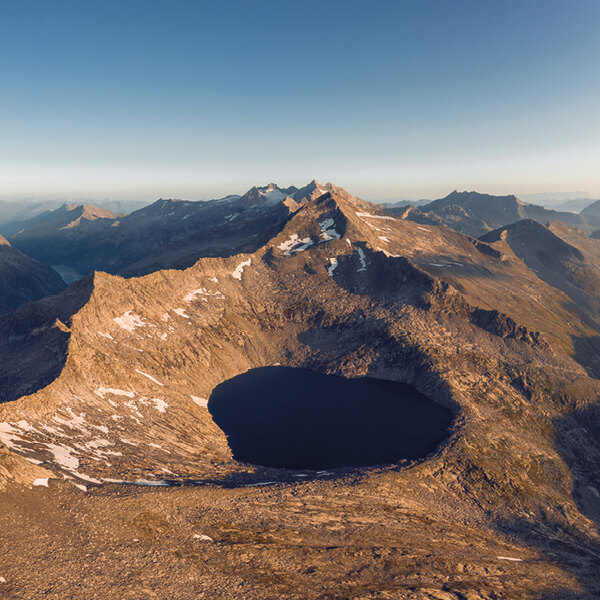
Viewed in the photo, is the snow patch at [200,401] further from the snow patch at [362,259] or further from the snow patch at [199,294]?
the snow patch at [362,259]

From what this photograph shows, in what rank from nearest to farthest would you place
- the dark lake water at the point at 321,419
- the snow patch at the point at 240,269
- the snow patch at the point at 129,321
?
the dark lake water at the point at 321,419
the snow patch at the point at 129,321
the snow patch at the point at 240,269

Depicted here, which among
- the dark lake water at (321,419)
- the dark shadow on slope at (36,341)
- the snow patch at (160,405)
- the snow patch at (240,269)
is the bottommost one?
the dark lake water at (321,419)

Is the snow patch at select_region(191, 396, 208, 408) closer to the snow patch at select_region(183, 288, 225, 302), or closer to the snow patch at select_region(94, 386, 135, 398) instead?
the snow patch at select_region(94, 386, 135, 398)

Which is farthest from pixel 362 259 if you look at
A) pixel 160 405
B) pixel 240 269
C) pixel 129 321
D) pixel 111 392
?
pixel 111 392

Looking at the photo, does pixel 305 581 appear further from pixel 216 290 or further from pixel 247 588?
pixel 216 290

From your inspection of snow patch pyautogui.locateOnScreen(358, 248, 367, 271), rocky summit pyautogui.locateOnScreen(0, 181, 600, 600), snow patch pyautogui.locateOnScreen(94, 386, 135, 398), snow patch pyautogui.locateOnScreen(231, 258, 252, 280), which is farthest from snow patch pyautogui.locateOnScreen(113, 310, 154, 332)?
snow patch pyautogui.locateOnScreen(358, 248, 367, 271)

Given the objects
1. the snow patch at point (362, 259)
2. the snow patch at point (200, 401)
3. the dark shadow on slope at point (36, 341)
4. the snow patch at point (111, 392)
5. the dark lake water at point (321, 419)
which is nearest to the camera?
the dark shadow on slope at point (36, 341)

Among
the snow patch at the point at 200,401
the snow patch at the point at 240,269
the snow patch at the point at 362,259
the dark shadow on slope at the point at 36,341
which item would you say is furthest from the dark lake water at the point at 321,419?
the snow patch at the point at 362,259
